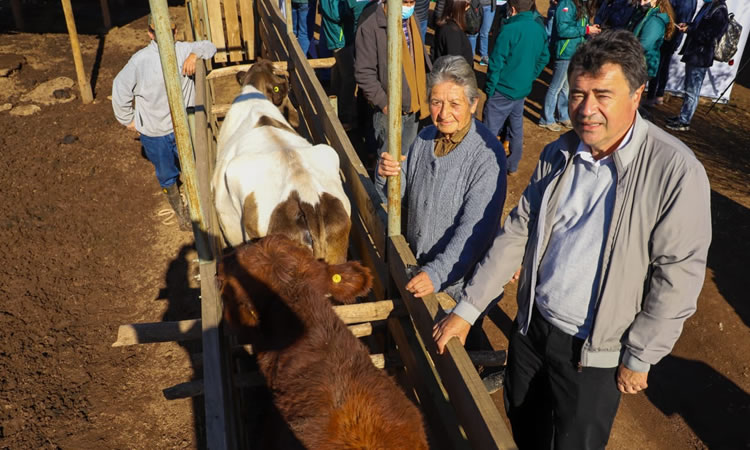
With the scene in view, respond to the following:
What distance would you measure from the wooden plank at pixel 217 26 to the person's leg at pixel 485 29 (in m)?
4.39

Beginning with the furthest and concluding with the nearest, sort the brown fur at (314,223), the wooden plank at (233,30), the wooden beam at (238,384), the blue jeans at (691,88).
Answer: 1. the wooden plank at (233,30)
2. the blue jeans at (691,88)
3. the brown fur at (314,223)
4. the wooden beam at (238,384)

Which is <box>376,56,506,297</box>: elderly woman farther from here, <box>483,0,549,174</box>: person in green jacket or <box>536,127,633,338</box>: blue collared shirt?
<box>483,0,549,174</box>: person in green jacket

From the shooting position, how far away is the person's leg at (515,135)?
6707mm

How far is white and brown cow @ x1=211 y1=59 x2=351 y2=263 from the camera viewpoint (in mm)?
3674

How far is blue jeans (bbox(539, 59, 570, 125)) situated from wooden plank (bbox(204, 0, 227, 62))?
16.1 feet

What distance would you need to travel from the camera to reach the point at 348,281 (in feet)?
10.0

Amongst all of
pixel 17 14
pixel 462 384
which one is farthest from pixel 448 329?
pixel 17 14

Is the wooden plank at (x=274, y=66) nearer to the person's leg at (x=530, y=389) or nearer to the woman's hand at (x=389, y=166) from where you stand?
the woman's hand at (x=389, y=166)

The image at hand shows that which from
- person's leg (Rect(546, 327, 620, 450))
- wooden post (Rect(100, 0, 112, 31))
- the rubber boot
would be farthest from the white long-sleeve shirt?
wooden post (Rect(100, 0, 112, 31))

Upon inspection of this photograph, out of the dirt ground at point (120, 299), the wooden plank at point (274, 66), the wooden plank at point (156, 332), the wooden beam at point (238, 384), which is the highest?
the wooden plank at point (274, 66)

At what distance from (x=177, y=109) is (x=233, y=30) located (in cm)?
719

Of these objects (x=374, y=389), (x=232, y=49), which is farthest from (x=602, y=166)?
(x=232, y=49)

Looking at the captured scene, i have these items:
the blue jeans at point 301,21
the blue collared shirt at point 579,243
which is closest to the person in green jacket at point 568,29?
the blue jeans at point 301,21

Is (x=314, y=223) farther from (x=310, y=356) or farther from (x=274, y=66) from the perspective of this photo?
(x=274, y=66)
